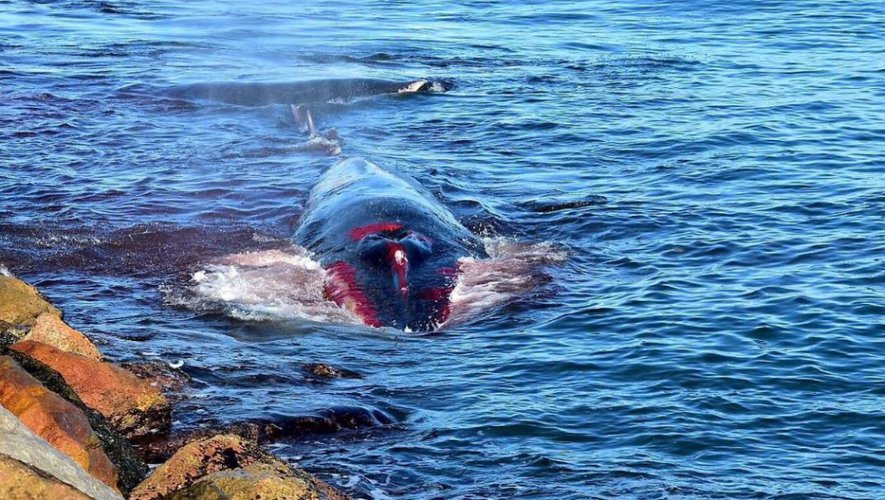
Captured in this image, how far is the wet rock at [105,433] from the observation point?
7754 millimetres

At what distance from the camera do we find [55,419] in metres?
7.55

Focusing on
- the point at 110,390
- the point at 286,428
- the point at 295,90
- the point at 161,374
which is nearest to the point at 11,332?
the point at 110,390

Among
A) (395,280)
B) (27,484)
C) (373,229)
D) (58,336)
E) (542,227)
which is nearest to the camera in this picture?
(27,484)

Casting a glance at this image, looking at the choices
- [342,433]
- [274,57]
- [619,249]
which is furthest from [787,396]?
[274,57]

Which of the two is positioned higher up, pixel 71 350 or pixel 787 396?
pixel 71 350

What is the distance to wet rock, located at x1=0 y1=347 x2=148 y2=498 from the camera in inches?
305

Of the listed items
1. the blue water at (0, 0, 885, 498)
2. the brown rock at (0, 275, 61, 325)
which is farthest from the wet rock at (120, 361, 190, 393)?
the brown rock at (0, 275, 61, 325)

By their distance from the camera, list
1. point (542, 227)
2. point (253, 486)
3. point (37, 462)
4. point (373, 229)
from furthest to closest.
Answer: point (542, 227) < point (373, 229) < point (253, 486) < point (37, 462)

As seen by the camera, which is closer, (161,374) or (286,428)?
(286,428)

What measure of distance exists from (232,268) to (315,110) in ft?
31.8

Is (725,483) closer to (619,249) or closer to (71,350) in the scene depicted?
(71,350)

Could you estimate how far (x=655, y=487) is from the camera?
9078mm

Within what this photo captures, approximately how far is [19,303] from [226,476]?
4187 mm

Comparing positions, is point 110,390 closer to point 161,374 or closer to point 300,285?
point 161,374
